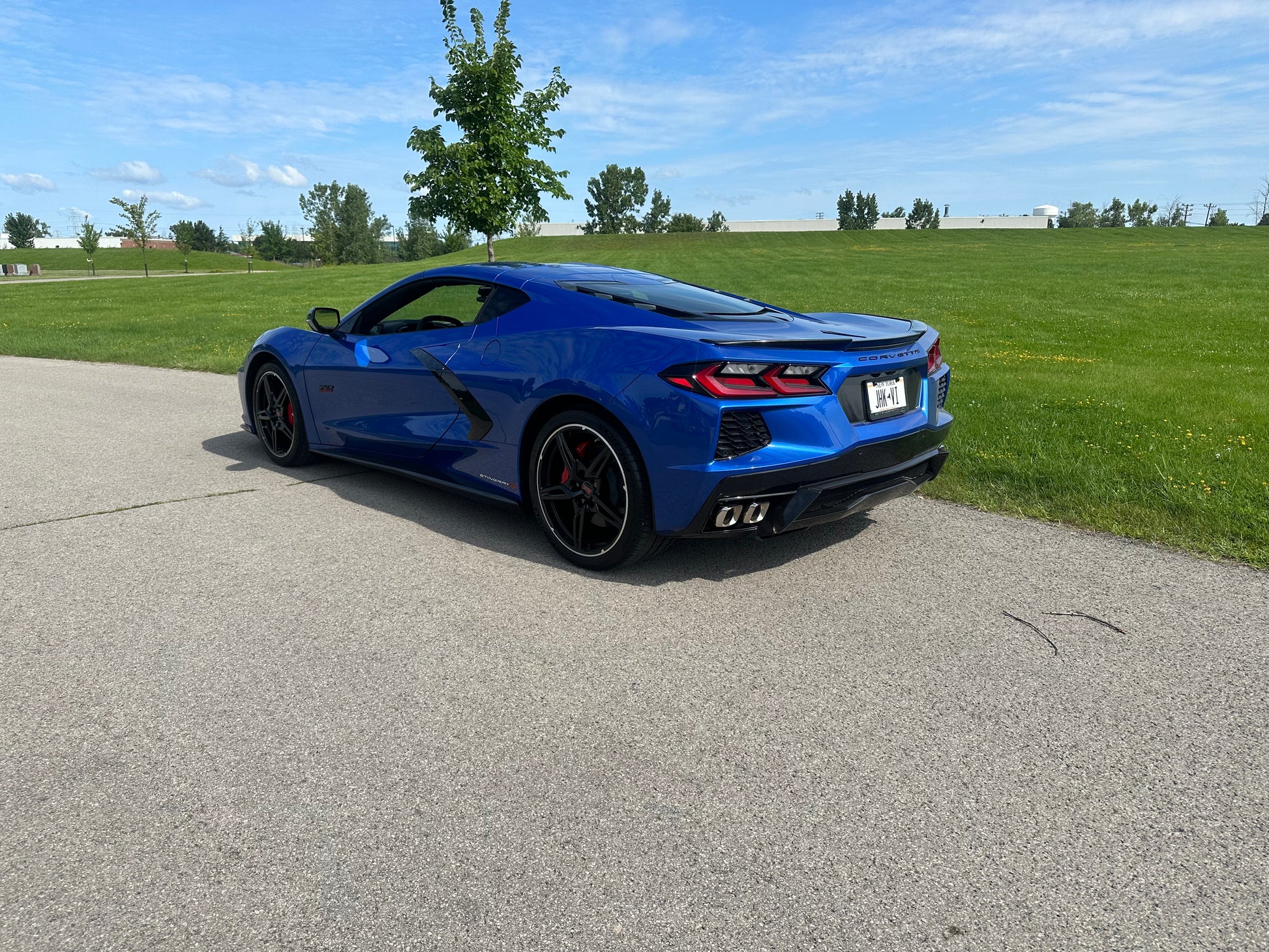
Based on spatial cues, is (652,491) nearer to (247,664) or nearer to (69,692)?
(247,664)

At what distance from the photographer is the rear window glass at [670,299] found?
4.17m

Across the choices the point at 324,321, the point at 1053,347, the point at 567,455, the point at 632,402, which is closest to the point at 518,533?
the point at 567,455

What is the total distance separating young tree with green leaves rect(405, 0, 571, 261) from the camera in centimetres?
1652

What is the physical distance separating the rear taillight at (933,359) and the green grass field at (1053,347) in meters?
1.16

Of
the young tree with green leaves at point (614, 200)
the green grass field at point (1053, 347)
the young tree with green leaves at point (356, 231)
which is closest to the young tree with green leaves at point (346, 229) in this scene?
the young tree with green leaves at point (356, 231)

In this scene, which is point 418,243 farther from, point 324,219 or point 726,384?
point 726,384

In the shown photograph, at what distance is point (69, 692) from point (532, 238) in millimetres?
76941

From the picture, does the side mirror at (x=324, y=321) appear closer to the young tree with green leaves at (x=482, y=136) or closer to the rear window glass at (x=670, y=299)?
the rear window glass at (x=670, y=299)

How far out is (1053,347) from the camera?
12.3m

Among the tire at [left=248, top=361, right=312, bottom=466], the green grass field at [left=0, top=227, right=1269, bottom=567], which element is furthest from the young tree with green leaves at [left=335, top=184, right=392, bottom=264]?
the tire at [left=248, top=361, right=312, bottom=466]

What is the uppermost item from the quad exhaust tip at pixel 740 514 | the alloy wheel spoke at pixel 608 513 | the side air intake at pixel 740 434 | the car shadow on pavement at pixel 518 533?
the side air intake at pixel 740 434

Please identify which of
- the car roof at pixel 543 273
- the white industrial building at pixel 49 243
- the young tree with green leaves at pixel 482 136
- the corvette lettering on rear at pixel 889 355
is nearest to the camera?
the corvette lettering on rear at pixel 889 355

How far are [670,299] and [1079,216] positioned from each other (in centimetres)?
15251

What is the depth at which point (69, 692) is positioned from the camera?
116 inches
